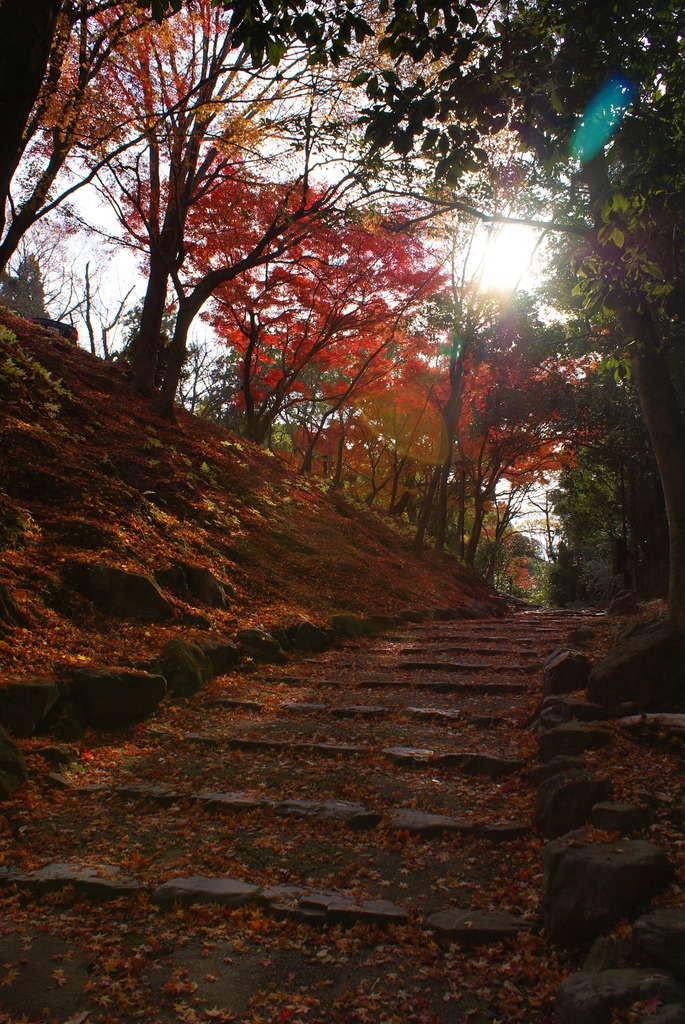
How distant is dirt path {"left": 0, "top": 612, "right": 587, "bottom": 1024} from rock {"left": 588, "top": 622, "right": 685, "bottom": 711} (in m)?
0.80

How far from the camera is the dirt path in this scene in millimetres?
→ 2717

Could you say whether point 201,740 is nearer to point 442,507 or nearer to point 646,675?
point 646,675

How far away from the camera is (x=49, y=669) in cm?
534

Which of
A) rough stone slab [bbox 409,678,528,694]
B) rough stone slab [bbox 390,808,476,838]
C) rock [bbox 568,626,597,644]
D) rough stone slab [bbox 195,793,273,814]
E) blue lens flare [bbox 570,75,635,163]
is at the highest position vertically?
blue lens flare [bbox 570,75,635,163]

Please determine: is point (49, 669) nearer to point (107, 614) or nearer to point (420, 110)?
point (107, 614)

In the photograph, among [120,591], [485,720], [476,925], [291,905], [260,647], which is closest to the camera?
[476,925]

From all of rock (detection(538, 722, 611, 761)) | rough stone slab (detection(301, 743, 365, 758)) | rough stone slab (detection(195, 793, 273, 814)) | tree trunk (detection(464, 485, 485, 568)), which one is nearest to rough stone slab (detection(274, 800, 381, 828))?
rough stone slab (detection(195, 793, 273, 814))

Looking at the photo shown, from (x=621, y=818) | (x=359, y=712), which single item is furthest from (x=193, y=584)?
(x=621, y=818)

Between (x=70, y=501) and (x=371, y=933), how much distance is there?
6.60 metres

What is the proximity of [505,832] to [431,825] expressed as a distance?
473 mm

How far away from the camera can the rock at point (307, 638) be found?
8.94 metres

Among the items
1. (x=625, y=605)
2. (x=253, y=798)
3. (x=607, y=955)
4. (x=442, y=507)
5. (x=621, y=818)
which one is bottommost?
(x=253, y=798)

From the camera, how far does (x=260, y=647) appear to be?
26.7 feet

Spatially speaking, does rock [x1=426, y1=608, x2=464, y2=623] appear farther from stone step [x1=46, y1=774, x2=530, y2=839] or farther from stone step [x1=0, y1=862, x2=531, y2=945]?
stone step [x1=0, y1=862, x2=531, y2=945]
